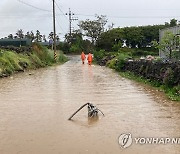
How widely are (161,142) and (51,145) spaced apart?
227cm

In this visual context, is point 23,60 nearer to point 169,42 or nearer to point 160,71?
point 169,42

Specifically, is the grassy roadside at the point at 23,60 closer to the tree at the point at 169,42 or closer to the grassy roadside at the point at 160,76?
the grassy roadside at the point at 160,76

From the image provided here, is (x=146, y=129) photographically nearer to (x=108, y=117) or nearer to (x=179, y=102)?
(x=108, y=117)

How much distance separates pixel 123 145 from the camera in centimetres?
722

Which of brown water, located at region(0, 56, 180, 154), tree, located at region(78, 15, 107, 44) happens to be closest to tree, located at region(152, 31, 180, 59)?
brown water, located at region(0, 56, 180, 154)

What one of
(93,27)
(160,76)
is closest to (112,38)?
(93,27)

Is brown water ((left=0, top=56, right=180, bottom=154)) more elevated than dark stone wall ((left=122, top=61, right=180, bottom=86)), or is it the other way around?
dark stone wall ((left=122, top=61, right=180, bottom=86))

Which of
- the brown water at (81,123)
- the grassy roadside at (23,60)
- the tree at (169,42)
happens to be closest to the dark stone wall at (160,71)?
the brown water at (81,123)

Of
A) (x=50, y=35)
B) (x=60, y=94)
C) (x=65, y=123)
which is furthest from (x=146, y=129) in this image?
(x=50, y=35)

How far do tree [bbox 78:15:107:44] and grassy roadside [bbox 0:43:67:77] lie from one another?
114 ft

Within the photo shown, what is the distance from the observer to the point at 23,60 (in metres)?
33.3

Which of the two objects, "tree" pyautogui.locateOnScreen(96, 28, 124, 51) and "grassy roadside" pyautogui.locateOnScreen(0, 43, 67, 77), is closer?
"grassy roadside" pyautogui.locateOnScreen(0, 43, 67, 77)

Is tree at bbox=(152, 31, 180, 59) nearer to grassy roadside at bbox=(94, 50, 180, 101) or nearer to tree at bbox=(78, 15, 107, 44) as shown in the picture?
grassy roadside at bbox=(94, 50, 180, 101)

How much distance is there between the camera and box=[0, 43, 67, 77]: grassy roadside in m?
27.1
